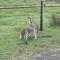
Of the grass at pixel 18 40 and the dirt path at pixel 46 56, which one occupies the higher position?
the grass at pixel 18 40

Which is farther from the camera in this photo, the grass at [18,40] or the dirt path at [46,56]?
the grass at [18,40]

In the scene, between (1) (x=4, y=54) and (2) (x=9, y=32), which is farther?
(2) (x=9, y=32)

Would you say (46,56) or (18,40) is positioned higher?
(18,40)

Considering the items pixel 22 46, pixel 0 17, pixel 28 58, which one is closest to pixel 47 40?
pixel 22 46

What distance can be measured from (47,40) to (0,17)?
3230 millimetres

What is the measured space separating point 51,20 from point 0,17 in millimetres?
1927

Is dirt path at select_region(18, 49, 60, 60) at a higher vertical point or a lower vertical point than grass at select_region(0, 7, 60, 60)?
lower

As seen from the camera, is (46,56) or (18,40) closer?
(46,56)

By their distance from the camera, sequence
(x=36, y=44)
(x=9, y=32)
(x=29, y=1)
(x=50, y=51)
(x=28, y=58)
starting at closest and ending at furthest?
(x=28, y=58), (x=50, y=51), (x=36, y=44), (x=9, y=32), (x=29, y=1)

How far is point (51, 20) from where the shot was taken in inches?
350

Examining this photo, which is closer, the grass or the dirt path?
the dirt path

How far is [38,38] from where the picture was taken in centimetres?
729

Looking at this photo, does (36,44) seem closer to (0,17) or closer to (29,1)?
(0,17)

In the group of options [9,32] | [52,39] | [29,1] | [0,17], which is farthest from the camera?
[29,1]
